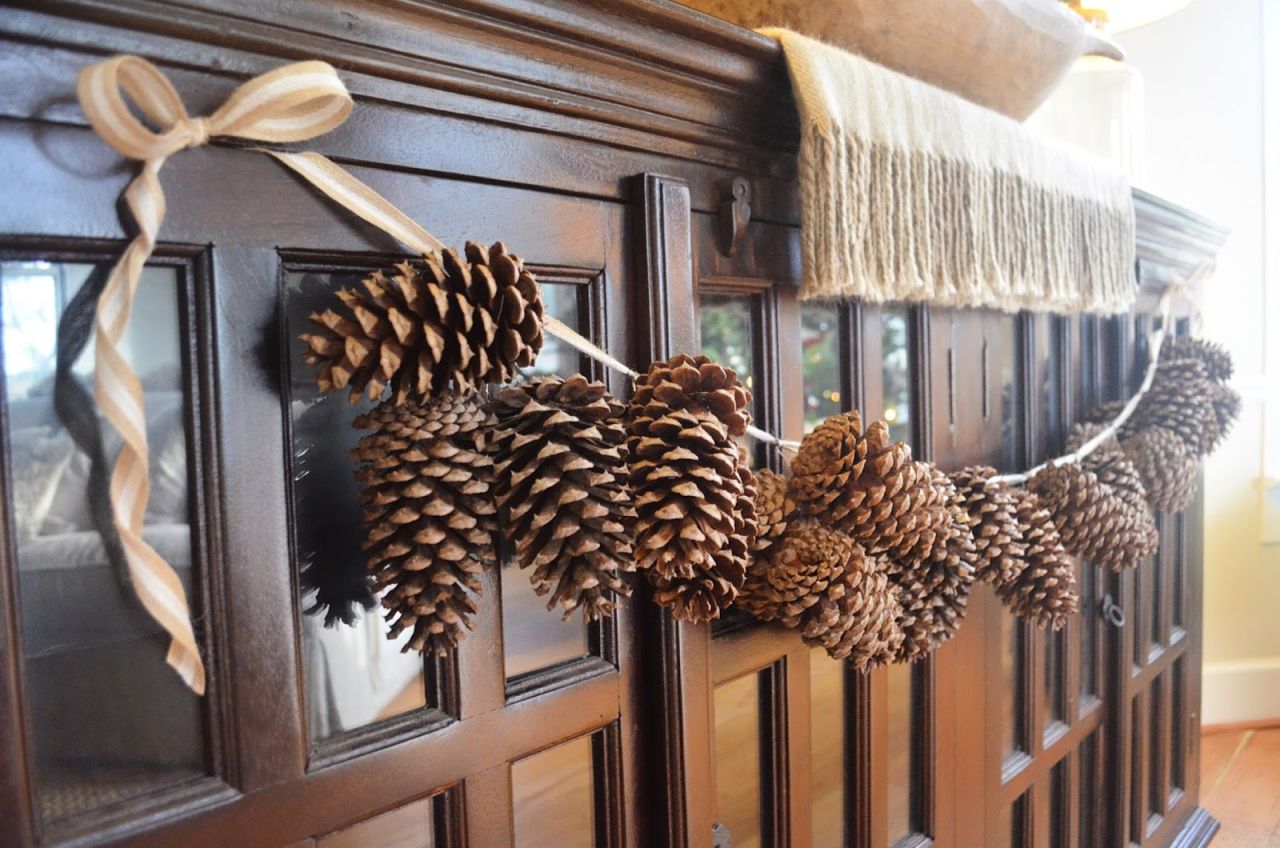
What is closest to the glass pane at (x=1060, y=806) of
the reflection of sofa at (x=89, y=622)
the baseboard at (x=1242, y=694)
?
the reflection of sofa at (x=89, y=622)

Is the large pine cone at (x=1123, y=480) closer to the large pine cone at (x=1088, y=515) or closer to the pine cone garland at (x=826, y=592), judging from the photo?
the large pine cone at (x=1088, y=515)

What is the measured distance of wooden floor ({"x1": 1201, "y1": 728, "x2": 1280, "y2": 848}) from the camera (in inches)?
55.8

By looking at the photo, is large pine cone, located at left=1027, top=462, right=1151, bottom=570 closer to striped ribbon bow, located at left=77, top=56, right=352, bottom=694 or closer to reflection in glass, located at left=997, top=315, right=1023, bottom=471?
reflection in glass, located at left=997, top=315, right=1023, bottom=471

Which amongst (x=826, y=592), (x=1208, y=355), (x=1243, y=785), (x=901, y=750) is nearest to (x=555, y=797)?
(x=826, y=592)

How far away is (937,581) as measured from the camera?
0.62 m

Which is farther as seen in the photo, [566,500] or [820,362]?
[820,362]

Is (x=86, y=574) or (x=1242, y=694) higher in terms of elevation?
(x=86, y=574)

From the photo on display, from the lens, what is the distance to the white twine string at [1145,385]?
0.83 metres

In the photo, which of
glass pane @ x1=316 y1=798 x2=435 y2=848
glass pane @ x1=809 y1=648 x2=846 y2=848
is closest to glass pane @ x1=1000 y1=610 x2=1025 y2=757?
glass pane @ x1=809 y1=648 x2=846 y2=848

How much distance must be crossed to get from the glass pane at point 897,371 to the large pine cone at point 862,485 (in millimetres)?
176

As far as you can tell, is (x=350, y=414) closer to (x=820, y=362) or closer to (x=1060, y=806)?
(x=820, y=362)

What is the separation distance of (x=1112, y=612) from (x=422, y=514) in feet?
3.43

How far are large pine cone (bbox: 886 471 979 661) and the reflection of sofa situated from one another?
458 millimetres

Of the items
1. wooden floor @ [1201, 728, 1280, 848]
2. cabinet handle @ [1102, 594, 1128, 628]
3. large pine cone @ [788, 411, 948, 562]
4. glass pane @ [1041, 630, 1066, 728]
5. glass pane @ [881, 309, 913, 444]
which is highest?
glass pane @ [881, 309, 913, 444]
